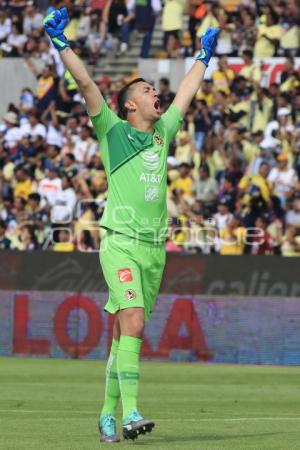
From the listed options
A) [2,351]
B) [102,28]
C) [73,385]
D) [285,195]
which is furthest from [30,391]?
[102,28]

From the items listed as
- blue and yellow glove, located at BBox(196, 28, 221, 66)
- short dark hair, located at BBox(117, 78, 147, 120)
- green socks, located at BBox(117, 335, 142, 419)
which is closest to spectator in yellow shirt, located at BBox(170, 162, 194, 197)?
blue and yellow glove, located at BBox(196, 28, 221, 66)

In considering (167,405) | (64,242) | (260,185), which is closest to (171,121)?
(167,405)

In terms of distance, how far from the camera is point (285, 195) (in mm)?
22297

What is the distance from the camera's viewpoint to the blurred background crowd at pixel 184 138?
22.4 m

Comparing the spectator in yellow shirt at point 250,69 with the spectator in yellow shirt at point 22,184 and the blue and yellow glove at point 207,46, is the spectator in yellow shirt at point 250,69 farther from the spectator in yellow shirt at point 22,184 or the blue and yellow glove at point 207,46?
the blue and yellow glove at point 207,46

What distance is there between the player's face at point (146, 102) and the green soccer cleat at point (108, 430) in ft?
6.88

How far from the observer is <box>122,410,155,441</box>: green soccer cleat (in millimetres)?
8969

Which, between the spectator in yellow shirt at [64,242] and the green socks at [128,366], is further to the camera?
the spectator in yellow shirt at [64,242]

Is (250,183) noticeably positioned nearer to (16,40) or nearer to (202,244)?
(202,244)

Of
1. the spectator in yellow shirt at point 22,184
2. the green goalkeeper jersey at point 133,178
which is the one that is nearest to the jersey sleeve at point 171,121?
the green goalkeeper jersey at point 133,178

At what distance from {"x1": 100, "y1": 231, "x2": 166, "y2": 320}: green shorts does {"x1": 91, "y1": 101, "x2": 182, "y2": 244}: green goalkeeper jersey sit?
76 mm

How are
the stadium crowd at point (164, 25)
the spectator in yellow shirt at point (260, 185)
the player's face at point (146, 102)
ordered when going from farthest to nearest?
the stadium crowd at point (164, 25), the spectator in yellow shirt at point (260, 185), the player's face at point (146, 102)

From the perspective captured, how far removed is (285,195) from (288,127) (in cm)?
220

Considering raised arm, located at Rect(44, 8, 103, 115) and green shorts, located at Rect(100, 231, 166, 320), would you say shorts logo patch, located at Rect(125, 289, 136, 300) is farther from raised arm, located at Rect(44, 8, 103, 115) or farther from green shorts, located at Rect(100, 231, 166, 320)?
raised arm, located at Rect(44, 8, 103, 115)
